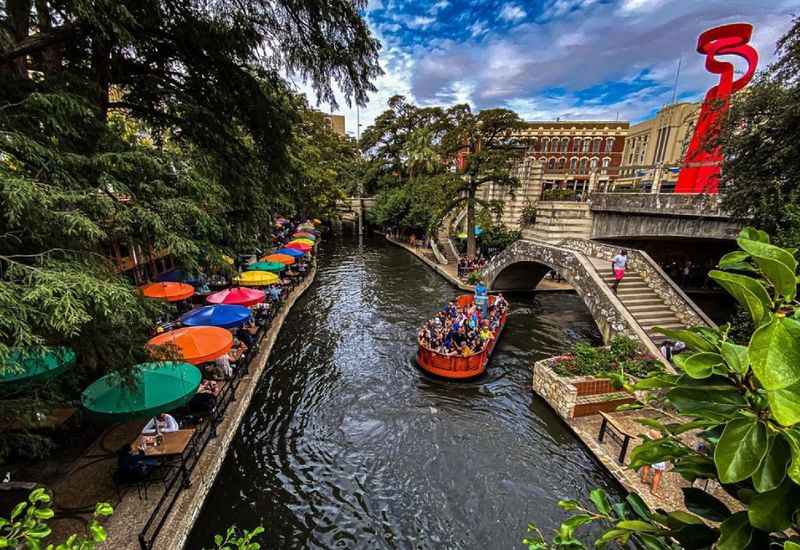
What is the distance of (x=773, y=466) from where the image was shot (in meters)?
1.09

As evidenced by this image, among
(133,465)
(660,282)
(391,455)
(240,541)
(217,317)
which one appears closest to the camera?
(240,541)

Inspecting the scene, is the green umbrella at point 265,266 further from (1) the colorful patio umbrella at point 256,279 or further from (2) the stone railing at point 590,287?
(2) the stone railing at point 590,287

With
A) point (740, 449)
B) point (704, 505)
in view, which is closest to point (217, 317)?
point (704, 505)

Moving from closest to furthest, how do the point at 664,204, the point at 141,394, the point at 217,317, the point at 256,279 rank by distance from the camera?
1. the point at 141,394
2. the point at 217,317
3. the point at 256,279
4. the point at 664,204

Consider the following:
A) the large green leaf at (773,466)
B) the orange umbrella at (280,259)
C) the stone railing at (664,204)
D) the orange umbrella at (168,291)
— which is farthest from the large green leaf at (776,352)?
the orange umbrella at (280,259)

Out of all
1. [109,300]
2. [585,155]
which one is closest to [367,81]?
[109,300]

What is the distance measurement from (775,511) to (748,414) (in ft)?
1.10

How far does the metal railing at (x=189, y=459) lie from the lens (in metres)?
5.93

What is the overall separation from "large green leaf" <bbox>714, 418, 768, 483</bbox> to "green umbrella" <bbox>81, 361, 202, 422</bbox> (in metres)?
7.31

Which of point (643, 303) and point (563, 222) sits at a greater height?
point (563, 222)

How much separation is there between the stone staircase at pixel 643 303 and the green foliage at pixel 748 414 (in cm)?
1280

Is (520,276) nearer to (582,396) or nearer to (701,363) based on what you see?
(582,396)

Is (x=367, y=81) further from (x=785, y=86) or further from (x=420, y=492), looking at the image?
(x=785, y=86)

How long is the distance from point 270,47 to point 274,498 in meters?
9.68
